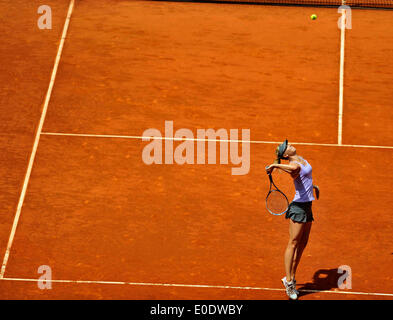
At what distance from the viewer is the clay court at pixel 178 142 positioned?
302 inches

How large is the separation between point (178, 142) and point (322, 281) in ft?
10.7

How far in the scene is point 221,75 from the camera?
1062cm

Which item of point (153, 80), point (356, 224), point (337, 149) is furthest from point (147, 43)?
point (356, 224)

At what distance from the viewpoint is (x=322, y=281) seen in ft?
24.4

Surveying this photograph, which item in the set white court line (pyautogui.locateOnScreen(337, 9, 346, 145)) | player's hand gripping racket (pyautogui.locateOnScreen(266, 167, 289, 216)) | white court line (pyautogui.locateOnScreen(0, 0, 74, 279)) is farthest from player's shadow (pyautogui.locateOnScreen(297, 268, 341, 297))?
white court line (pyautogui.locateOnScreen(0, 0, 74, 279))

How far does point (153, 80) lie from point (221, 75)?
116 cm

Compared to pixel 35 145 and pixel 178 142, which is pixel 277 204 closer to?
pixel 178 142

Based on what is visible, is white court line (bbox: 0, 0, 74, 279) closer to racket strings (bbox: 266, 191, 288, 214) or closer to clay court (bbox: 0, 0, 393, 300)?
clay court (bbox: 0, 0, 393, 300)

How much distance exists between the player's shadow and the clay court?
2 centimetres

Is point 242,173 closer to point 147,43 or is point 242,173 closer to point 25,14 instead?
point 147,43

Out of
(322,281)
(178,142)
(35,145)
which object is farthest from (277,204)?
(35,145)

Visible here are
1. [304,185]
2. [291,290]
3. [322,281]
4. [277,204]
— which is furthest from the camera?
[277,204]

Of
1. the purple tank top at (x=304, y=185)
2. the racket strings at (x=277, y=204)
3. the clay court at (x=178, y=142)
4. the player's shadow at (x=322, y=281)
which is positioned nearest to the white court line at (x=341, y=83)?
the clay court at (x=178, y=142)

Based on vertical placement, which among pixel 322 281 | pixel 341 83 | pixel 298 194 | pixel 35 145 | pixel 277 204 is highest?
pixel 341 83
